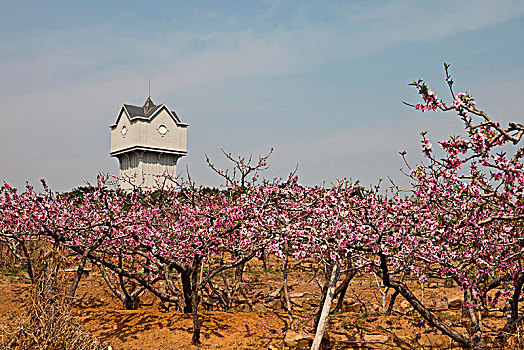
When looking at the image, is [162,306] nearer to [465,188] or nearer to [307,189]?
[307,189]

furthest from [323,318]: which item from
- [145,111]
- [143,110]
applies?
[143,110]

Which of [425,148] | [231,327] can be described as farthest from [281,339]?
[425,148]

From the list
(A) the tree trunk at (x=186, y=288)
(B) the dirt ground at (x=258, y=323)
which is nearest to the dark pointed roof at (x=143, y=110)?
(B) the dirt ground at (x=258, y=323)

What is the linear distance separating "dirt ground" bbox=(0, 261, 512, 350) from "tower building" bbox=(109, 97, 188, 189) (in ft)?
104

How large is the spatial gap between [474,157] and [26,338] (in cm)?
765

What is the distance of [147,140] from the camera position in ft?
152

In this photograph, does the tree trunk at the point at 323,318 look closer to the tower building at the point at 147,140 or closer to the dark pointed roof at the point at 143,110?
the tower building at the point at 147,140

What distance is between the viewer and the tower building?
4619 cm

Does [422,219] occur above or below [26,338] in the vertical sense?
above

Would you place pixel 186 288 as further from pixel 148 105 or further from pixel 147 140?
pixel 148 105

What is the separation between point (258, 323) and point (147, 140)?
1468 inches

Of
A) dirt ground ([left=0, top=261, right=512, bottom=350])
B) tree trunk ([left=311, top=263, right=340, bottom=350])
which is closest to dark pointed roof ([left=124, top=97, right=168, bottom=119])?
dirt ground ([left=0, top=261, right=512, bottom=350])

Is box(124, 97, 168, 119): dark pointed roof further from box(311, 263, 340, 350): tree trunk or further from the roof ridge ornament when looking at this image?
box(311, 263, 340, 350): tree trunk

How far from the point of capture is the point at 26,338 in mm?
8273
